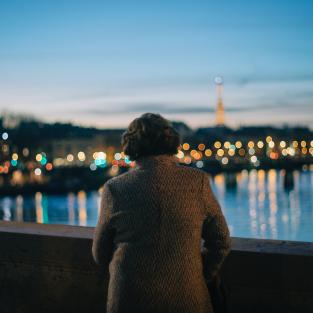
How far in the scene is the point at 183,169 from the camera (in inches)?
77.7

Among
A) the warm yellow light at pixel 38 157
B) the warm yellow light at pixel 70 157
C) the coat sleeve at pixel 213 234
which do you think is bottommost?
the warm yellow light at pixel 70 157

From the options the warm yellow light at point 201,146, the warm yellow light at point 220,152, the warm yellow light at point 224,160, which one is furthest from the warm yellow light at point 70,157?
the warm yellow light at point 220,152

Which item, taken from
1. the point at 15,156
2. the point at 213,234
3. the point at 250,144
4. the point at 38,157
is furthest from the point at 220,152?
the point at 213,234

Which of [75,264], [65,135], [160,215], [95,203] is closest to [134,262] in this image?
[160,215]

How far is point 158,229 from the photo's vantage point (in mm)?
A: 1909

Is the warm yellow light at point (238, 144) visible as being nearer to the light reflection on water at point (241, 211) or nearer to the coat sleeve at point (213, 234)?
the light reflection on water at point (241, 211)

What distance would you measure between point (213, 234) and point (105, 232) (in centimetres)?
36

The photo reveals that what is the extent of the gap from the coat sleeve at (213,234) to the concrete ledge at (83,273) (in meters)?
0.62

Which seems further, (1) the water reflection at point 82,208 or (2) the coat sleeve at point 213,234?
(1) the water reflection at point 82,208

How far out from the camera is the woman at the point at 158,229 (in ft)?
6.22

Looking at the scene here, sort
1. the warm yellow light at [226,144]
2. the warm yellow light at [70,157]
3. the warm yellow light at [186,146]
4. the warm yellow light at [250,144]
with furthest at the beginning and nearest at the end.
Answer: the warm yellow light at [250,144]
the warm yellow light at [226,144]
the warm yellow light at [186,146]
the warm yellow light at [70,157]

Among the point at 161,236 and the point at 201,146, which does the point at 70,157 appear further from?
the point at 161,236

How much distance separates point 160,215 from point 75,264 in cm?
133

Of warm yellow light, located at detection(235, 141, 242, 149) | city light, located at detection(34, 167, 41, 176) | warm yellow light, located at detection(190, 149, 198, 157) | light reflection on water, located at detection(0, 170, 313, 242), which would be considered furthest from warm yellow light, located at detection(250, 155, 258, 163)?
city light, located at detection(34, 167, 41, 176)
